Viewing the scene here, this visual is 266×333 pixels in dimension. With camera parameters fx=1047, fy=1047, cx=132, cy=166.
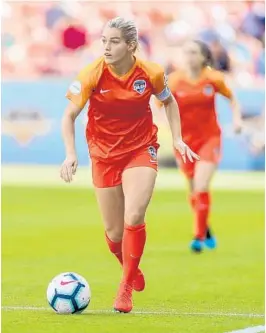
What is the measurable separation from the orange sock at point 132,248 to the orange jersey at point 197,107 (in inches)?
196

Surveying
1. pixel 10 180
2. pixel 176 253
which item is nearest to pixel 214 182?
pixel 10 180

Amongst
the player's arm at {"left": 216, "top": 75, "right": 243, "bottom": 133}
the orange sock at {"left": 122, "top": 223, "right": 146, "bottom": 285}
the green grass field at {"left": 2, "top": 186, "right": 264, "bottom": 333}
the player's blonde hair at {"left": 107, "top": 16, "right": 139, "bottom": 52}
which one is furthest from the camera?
the player's arm at {"left": 216, "top": 75, "right": 243, "bottom": 133}

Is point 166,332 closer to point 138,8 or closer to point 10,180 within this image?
point 10,180

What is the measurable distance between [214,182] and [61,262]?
523 inches

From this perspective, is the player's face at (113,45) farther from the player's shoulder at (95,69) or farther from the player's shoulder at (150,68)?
the player's shoulder at (150,68)

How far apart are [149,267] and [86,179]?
14189 millimetres

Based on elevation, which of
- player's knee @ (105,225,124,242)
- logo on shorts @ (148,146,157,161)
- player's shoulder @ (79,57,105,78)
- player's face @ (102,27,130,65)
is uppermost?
player's face @ (102,27,130,65)

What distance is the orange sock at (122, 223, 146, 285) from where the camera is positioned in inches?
321

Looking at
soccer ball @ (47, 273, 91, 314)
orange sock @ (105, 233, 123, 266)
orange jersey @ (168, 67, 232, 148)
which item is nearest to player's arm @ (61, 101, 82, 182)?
→ soccer ball @ (47, 273, 91, 314)

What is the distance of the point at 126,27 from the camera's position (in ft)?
26.5

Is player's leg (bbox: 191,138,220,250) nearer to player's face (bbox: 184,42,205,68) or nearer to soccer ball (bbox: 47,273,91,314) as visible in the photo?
player's face (bbox: 184,42,205,68)

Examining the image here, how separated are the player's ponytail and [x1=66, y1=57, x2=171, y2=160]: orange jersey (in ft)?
14.4

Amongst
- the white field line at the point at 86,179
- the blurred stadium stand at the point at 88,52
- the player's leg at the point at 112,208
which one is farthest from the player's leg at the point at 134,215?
the blurred stadium stand at the point at 88,52

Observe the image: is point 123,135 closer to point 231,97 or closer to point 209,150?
point 231,97
